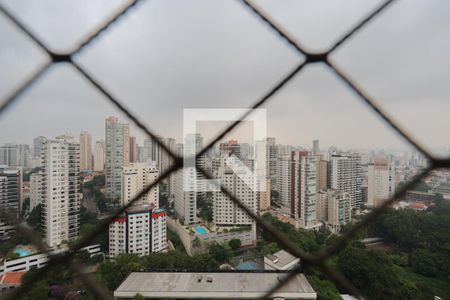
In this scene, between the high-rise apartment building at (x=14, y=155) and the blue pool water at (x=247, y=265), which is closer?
the high-rise apartment building at (x=14, y=155)

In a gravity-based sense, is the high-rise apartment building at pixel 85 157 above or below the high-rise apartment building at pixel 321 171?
above

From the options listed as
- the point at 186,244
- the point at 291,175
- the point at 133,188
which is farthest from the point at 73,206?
the point at 291,175

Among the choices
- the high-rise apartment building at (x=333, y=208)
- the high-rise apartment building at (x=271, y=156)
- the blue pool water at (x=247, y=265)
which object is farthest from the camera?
the high-rise apartment building at (x=333, y=208)

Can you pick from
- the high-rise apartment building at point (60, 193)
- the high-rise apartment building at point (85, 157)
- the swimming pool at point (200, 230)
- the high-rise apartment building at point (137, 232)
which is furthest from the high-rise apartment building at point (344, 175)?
the high-rise apartment building at point (60, 193)

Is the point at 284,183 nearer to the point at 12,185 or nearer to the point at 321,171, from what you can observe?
the point at 321,171

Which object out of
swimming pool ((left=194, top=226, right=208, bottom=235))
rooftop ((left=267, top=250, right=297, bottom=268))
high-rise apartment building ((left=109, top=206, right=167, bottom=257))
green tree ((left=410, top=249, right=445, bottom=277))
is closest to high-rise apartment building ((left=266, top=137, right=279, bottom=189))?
rooftop ((left=267, top=250, right=297, bottom=268))

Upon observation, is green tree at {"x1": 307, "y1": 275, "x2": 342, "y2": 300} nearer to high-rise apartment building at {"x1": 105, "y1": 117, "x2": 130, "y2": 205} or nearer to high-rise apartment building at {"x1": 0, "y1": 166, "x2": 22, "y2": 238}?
high-rise apartment building at {"x1": 105, "y1": 117, "x2": 130, "y2": 205}

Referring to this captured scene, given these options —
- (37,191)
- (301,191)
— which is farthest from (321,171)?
(37,191)

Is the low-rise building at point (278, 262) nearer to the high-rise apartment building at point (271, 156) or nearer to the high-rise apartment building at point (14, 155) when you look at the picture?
the high-rise apartment building at point (271, 156)
